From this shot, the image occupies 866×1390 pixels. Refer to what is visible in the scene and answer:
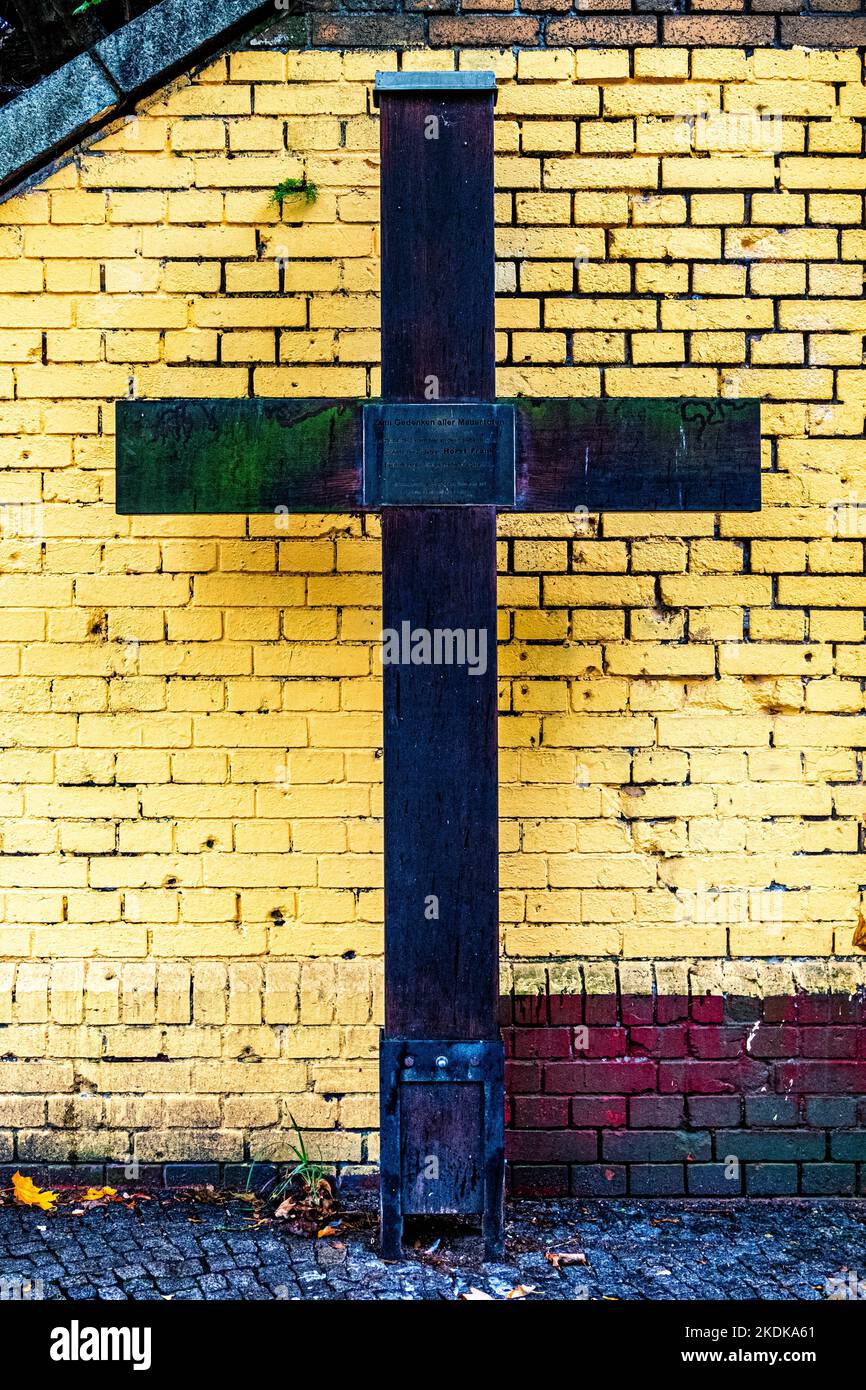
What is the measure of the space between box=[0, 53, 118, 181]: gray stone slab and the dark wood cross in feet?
3.42

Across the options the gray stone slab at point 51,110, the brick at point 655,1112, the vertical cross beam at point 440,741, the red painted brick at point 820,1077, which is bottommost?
the brick at point 655,1112

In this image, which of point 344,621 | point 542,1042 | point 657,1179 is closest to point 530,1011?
point 542,1042

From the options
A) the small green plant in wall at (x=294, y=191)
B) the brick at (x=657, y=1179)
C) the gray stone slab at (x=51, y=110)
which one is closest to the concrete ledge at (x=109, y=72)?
the gray stone slab at (x=51, y=110)

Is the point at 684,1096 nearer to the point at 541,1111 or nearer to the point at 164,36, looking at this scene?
the point at 541,1111

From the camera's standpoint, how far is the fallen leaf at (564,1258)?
2.73m

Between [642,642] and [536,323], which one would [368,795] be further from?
[536,323]

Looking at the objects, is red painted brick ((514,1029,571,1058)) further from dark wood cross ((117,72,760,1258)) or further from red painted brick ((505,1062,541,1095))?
dark wood cross ((117,72,760,1258))

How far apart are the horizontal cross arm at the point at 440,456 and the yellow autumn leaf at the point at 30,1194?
200 cm

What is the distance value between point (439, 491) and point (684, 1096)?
191cm

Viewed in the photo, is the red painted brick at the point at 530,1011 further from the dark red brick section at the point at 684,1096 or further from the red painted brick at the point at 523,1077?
the red painted brick at the point at 523,1077

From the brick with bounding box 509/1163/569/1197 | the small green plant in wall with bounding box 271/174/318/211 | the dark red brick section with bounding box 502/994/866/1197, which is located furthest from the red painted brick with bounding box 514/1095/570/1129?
the small green plant in wall with bounding box 271/174/318/211

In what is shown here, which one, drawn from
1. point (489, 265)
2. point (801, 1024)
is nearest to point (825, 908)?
point (801, 1024)

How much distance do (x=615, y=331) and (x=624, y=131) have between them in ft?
1.92

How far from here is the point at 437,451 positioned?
2592mm
